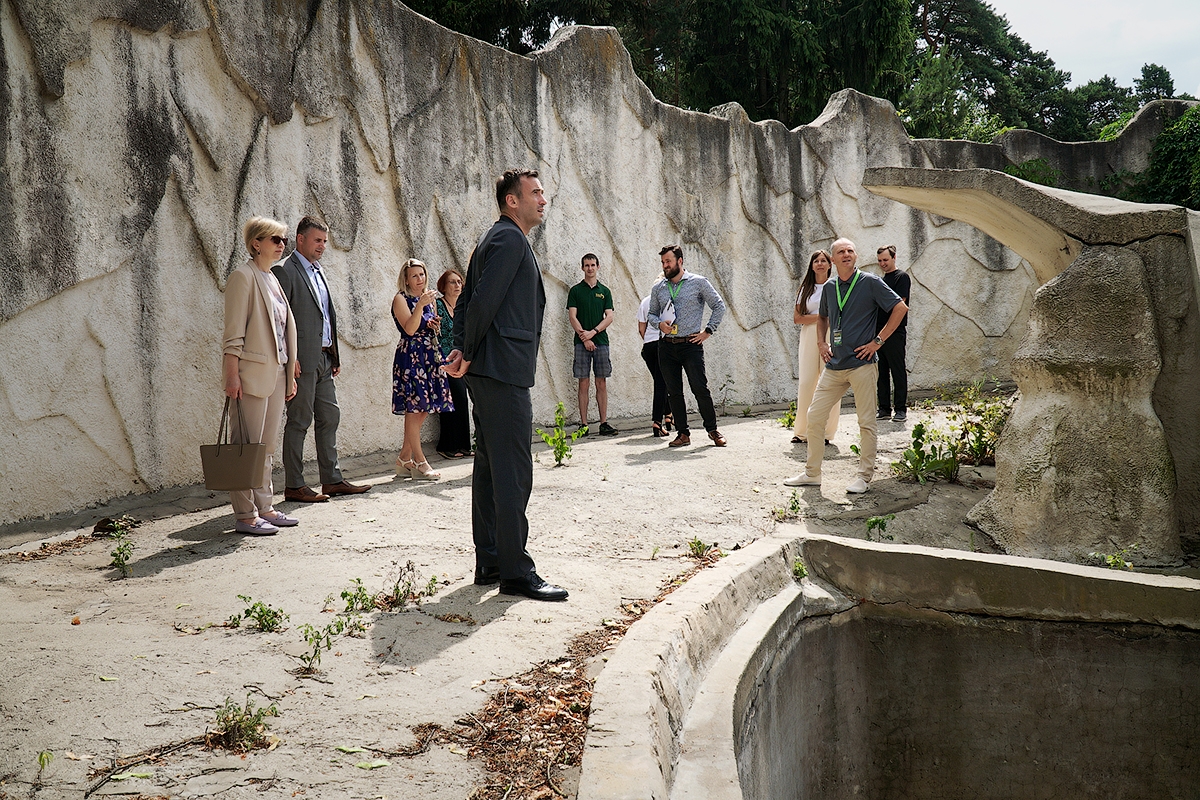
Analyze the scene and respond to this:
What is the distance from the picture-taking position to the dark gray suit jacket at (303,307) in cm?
546

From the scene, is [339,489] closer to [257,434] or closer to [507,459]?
[257,434]

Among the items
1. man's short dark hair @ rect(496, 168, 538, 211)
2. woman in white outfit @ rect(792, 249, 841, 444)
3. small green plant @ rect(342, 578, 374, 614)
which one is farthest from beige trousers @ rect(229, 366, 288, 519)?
woman in white outfit @ rect(792, 249, 841, 444)

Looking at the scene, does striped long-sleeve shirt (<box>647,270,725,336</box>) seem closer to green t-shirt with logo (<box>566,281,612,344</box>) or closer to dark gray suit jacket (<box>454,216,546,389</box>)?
green t-shirt with logo (<box>566,281,612,344</box>)

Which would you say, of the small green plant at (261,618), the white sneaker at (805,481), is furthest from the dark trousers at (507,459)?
the white sneaker at (805,481)

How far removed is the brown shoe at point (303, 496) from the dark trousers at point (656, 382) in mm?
3612

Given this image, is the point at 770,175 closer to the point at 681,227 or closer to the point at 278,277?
the point at 681,227

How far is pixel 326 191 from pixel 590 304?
9.03 feet

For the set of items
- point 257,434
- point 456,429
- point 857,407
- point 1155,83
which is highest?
point 1155,83

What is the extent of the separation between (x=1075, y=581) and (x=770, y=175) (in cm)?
893

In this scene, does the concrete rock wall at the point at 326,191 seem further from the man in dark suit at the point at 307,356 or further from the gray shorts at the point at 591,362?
the man in dark suit at the point at 307,356

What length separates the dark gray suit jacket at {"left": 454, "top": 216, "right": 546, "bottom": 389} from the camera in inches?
143

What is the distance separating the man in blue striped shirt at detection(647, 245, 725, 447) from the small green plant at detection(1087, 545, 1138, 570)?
332 cm

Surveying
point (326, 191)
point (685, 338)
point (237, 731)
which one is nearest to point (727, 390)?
point (685, 338)

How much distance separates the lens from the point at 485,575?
151 inches
